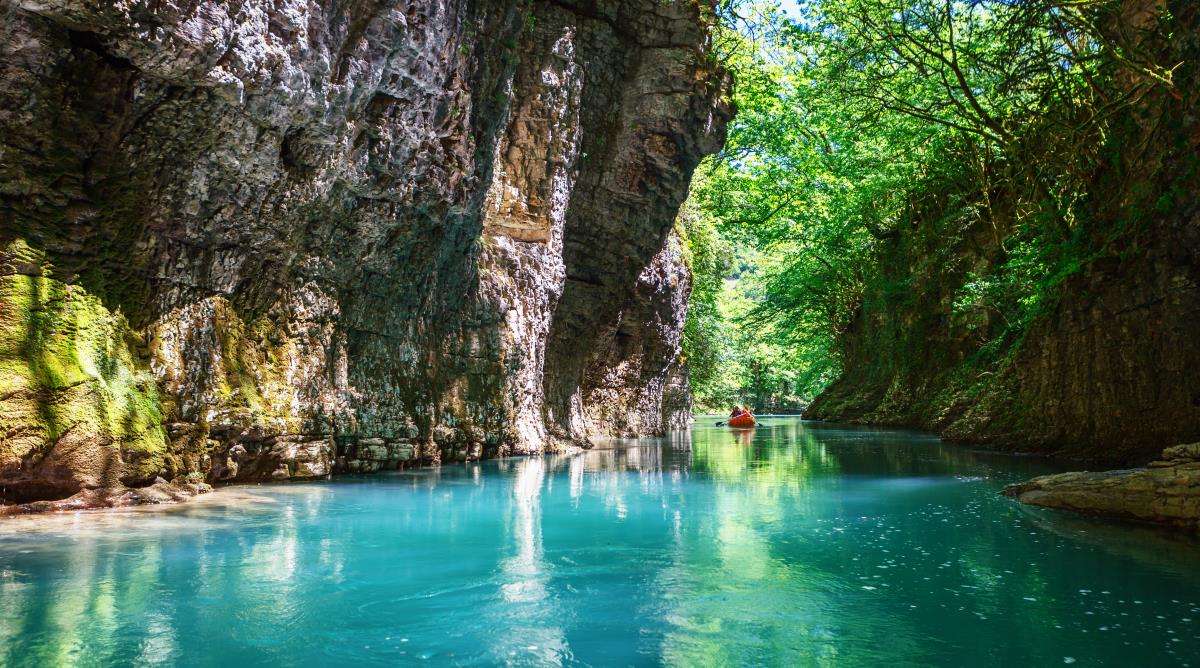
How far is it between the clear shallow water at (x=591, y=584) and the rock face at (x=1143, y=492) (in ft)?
1.48

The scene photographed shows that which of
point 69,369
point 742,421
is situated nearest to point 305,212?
point 69,369

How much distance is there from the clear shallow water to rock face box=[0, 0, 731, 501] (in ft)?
4.70

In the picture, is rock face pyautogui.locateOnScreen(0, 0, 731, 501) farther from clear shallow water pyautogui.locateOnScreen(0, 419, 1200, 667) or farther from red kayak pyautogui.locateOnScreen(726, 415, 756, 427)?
red kayak pyautogui.locateOnScreen(726, 415, 756, 427)

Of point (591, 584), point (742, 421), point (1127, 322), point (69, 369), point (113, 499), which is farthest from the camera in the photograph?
point (742, 421)

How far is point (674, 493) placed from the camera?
1125cm

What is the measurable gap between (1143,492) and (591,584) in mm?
5957

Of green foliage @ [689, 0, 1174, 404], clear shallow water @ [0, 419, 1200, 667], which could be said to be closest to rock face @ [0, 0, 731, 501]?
clear shallow water @ [0, 419, 1200, 667]

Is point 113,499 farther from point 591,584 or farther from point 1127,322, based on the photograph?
point 1127,322

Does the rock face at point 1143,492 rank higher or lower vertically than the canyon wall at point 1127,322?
lower

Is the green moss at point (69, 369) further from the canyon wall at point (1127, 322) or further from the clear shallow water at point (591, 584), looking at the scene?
the canyon wall at point (1127, 322)

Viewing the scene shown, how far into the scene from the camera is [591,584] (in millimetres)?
5887

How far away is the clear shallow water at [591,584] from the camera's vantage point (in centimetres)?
445

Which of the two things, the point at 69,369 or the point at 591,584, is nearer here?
the point at 591,584

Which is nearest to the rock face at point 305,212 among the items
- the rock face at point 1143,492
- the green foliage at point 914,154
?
the green foliage at point 914,154
